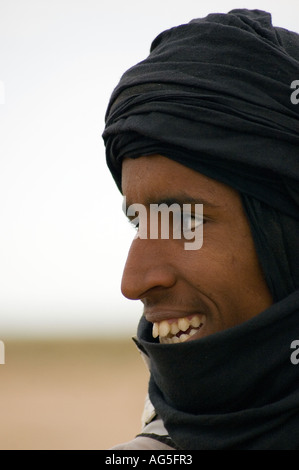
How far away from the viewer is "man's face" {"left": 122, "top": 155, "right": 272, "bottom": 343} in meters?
2.76

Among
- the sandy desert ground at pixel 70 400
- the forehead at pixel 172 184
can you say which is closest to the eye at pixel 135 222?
the forehead at pixel 172 184

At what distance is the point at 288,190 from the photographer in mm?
2730

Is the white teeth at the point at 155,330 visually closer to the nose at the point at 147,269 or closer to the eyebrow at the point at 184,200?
the nose at the point at 147,269

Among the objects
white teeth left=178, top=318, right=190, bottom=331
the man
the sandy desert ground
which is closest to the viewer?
the man

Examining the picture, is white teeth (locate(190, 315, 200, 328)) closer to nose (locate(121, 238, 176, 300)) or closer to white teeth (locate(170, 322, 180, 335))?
white teeth (locate(170, 322, 180, 335))

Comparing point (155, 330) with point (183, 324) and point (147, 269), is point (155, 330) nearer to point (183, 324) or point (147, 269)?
point (183, 324)

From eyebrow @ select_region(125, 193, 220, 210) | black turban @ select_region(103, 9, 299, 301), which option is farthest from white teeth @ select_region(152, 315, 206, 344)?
eyebrow @ select_region(125, 193, 220, 210)

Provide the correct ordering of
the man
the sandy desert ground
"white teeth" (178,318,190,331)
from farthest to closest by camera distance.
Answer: the sandy desert ground → "white teeth" (178,318,190,331) → the man

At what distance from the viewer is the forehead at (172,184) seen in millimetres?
2775

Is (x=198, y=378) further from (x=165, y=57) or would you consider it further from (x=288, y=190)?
(x=165, y=57)

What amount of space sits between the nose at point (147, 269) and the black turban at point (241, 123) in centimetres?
30

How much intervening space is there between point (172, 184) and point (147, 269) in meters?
0.30
